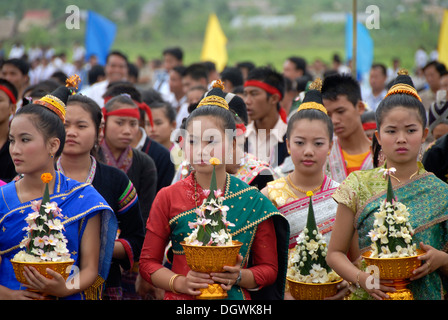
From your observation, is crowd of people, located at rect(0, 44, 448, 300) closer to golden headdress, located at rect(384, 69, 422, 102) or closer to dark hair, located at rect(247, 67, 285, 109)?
golden headdress, located at rect(384, 69, 422, 102)

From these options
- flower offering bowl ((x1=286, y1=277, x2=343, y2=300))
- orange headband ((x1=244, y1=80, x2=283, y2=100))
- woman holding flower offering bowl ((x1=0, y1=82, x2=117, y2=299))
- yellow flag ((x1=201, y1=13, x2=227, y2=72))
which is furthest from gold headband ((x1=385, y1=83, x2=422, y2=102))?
yellow flag ((x1=201, y1=13, x2=227, y2=72))

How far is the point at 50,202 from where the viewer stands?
3043 mm

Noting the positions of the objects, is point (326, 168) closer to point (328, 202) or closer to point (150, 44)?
point (328, 202)

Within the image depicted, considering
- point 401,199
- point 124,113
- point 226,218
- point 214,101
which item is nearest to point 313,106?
point 214,101

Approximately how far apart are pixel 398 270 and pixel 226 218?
87 centimetres

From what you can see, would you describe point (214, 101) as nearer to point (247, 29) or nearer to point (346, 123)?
point (346, 123)

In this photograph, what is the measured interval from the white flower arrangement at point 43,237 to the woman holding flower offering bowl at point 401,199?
1.34 meters

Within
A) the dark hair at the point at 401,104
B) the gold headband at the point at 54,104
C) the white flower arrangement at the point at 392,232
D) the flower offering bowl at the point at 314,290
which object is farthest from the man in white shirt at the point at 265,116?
the white flower arrangement at the point at 392,232

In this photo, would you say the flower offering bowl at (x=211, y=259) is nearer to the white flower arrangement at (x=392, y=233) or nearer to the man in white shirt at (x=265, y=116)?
the white flower arrangement at (x=392, y=233)

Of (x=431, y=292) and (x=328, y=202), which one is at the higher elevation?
(x=328, y=202)

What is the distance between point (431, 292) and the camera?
9.80ft

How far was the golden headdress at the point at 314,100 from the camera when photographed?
12.4 feet
